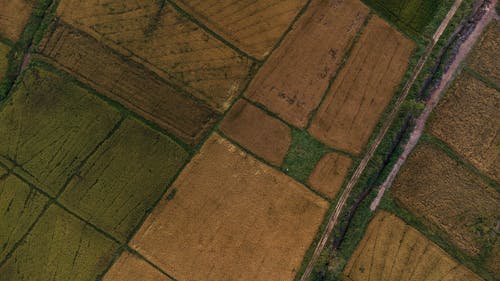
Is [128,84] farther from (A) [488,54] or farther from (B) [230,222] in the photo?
(A) [488,54]

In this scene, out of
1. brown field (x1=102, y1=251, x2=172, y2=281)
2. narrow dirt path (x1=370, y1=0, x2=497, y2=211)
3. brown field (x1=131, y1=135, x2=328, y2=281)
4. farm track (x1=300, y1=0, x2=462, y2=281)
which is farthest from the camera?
narrow dirt path (x1=370, y1=0, x2=497, y2=211)

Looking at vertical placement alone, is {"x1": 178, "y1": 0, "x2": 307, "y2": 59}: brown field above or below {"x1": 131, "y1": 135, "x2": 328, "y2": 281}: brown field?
above

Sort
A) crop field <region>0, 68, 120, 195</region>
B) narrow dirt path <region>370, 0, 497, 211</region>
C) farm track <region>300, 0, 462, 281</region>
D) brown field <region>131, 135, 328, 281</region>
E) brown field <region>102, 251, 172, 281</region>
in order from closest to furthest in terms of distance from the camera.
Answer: brown field <region>102, 251, 172, 281</region> → brown field <region>131, 135, 328, 281</region> → farm track <region>300, 0, 462, 281</region> → crop field <region>0, 68, 120, 195</region> → narrow dirt path <region>370, 0, 497, 211</region>

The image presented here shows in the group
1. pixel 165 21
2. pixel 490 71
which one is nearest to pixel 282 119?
pixel 165 21

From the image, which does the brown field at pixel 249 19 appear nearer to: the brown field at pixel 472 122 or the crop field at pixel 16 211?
the brown field at pixel 472 122

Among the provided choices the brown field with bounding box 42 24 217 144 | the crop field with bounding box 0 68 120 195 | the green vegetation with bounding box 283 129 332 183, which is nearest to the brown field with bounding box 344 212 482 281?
the green vegetation with bounding box 283 129 332 183

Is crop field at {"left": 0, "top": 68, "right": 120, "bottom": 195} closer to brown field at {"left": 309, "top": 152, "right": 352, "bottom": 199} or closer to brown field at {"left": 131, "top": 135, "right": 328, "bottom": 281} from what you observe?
brown field at {"left": 131, "top": 135, "right": 328, "bottom": 281}

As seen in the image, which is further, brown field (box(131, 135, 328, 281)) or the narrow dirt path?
the narrow dirt path
